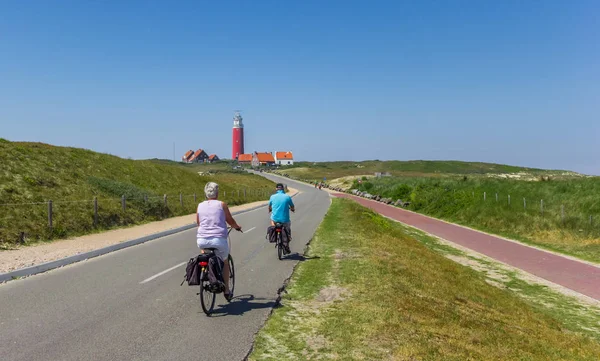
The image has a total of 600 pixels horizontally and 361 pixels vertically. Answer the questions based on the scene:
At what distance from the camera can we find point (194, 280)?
706 cm

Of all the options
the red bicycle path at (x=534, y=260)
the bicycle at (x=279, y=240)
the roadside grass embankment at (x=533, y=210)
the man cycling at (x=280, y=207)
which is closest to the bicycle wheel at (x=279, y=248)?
the bicycle at (x=279, y=240)

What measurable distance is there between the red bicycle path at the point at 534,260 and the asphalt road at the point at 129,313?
9.17m

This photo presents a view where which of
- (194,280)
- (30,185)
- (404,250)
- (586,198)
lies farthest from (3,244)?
(586,198)

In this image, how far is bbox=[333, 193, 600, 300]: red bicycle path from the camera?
1472 cm

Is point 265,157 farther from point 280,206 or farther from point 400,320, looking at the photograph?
point 400,320

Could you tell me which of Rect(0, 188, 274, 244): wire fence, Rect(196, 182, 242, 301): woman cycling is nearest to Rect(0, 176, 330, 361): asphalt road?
Rect(196, 182, 242, 301): woman cycling

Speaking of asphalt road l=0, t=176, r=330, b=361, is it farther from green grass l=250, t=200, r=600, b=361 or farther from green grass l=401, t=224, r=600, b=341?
green grass l=401, t=224, r=600, b=341

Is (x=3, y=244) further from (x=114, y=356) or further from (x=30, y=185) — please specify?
(x=114, y=356)

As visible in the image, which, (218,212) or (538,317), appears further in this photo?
(538,317)

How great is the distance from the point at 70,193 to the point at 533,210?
85.6ft

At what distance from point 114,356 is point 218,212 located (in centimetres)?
261

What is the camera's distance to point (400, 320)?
6.80 meters

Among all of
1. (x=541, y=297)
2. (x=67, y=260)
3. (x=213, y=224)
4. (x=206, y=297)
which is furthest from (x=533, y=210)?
(x=206, y=297)

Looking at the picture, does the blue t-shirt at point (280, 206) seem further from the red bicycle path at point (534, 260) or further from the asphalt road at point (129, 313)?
the red bicycle path at point (534, 260)
